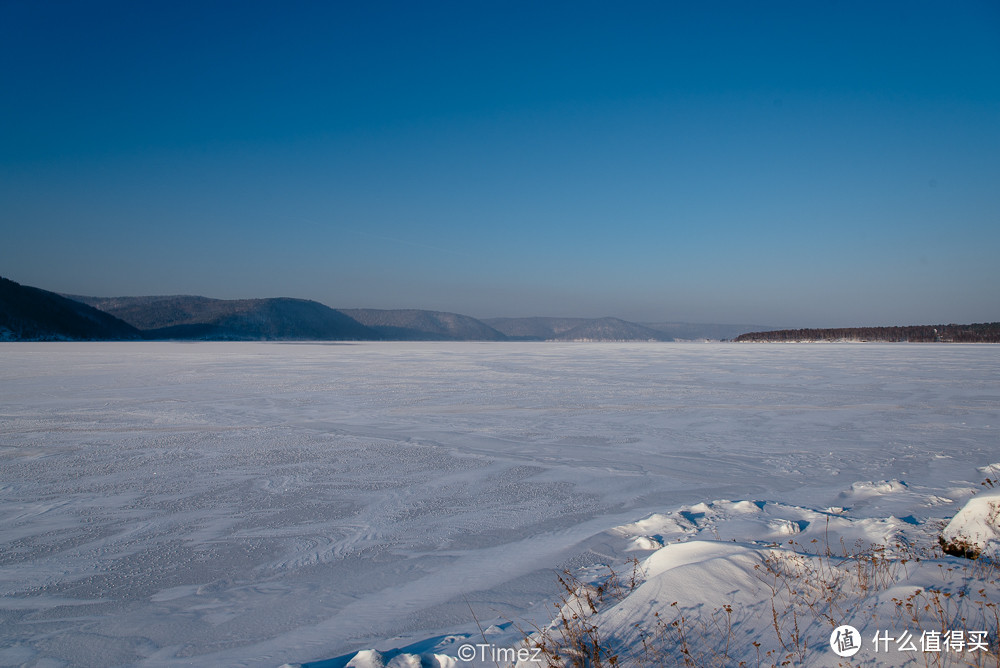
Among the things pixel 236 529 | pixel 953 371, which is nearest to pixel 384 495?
pixel 236 529

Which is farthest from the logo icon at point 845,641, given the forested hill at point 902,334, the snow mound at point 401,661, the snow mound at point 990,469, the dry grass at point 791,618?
the forested hill at point 902,334

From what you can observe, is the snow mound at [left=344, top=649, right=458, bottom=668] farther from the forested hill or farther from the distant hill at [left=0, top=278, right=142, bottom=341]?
the distant hill at [left=0, top=278, right=142, bottom=341]

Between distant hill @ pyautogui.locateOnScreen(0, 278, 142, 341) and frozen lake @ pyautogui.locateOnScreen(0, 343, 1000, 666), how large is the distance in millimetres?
97267

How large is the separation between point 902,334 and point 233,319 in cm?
14638

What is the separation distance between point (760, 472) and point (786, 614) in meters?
3.83

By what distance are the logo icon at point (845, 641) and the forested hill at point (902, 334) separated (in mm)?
82298

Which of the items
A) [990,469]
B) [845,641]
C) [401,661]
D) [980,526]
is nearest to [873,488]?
[990,469]

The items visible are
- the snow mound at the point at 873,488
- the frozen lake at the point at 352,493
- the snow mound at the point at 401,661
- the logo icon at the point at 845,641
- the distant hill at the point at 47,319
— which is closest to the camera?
the logo icon at the point at 845,641

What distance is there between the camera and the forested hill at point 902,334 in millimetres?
70500

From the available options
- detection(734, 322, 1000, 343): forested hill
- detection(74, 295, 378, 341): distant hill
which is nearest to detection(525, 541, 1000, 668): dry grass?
detection(734, 322, 1000, 343): forested hill

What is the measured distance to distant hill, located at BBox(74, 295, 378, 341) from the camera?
137125 millimetres

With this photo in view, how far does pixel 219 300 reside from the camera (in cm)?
16638

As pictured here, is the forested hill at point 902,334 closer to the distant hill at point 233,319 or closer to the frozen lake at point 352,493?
the frozen lake at point 352,493

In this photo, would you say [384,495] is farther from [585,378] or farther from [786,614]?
[585,378]
